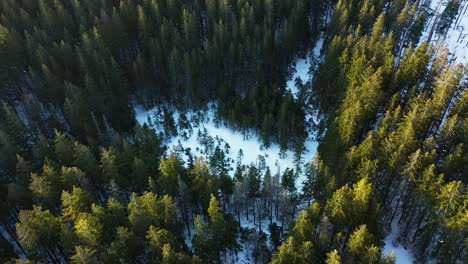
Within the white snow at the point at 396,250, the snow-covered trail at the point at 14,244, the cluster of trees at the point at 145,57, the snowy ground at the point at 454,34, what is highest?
the snowy ground at the point at 454,34

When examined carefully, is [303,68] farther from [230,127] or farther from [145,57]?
[145,57]

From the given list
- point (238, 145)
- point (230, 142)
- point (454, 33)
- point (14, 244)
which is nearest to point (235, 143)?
point (238, 145)

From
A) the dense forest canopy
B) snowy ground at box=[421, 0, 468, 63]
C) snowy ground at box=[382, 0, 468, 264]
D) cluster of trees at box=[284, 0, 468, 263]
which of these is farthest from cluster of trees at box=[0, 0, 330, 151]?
snowy ground at box=[421, 0, 468, 63]

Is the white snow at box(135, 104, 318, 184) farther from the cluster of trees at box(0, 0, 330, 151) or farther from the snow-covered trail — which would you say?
the snow-covered trail

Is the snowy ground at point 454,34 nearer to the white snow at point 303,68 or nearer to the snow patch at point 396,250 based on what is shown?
the white snow at point 303,68

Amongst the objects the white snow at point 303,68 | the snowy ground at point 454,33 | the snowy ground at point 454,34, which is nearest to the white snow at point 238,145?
the white snow at point 303,68

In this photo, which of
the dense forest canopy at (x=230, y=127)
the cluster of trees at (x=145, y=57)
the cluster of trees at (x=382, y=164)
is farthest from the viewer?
the cluster of trees at (x=145, y=57)
